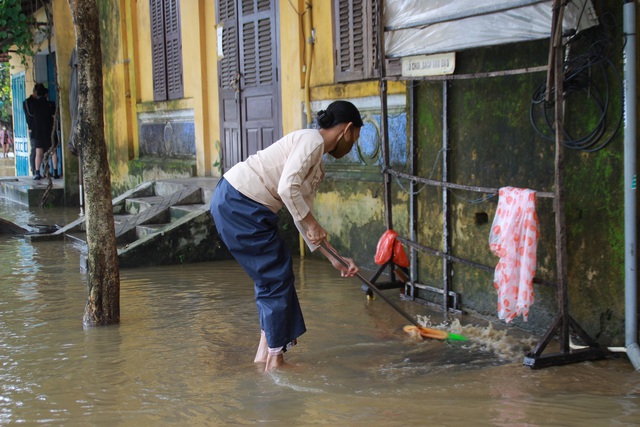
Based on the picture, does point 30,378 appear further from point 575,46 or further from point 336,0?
point 336,0

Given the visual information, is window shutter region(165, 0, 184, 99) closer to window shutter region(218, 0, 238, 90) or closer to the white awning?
window shutter region(218, 0, 238, 90)

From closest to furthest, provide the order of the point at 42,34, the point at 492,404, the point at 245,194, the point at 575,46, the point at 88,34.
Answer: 1. the point at 492,404
2. the point at 245,194
3. the point at 575,46
4. the point at 88,34
5. the point at 42,34

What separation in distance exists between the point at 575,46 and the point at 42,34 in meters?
15.4

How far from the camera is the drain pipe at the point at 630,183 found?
4.41m

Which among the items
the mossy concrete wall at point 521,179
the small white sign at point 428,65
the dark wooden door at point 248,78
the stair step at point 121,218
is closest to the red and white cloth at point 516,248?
the mossy concrete wall at point 521,179

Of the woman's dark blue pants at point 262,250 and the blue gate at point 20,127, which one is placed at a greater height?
the blue gate at point 20,127

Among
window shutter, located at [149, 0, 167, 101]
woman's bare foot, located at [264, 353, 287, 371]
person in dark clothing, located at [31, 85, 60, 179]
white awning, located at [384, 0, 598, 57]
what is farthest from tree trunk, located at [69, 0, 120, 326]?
person in dark clothing, located at [31, 85, 60, 179]

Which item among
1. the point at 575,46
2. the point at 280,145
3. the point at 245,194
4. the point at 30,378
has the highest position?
the point at 575,46

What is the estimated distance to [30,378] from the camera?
465cm

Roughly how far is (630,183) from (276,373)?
2313 millimetres

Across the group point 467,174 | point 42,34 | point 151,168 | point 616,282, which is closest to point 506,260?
point 616,282

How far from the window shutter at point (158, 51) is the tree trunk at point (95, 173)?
6.87m

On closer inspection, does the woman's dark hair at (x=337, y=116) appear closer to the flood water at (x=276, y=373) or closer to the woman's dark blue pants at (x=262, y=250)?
the woman's dark blue pants at (x=262, y=250)

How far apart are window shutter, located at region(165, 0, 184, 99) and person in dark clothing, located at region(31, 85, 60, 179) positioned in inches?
191
